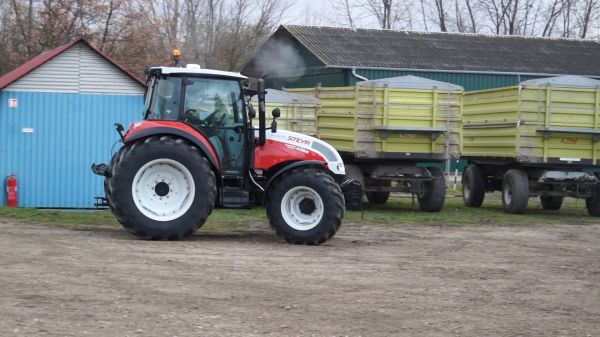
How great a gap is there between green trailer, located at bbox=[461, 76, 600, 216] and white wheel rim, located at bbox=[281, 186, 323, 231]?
25.8 feet

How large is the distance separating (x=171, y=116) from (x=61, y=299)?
5151 millimetres

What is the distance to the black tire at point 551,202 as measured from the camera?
22.2 meters

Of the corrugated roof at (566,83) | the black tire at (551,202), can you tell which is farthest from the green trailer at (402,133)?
the black tire at (551,202)

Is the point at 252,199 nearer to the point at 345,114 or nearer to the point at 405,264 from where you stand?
the point at 405,264

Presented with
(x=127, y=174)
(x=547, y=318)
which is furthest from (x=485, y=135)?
(x=547, y=318)

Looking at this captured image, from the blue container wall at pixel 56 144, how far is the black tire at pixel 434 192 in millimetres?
6435

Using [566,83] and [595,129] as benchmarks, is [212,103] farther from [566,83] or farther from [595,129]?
[595,129]

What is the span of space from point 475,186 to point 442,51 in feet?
45.8

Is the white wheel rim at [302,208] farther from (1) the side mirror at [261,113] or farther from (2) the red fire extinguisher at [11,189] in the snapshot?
(2) the red fire extinguisher at [11,189]

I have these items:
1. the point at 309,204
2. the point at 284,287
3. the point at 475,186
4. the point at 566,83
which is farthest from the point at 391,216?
the point at 284,287

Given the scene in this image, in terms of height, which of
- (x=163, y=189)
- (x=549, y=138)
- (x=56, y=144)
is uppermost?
(x=549, y=138)

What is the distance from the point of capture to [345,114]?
2041 centimetres

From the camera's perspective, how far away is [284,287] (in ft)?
31.3

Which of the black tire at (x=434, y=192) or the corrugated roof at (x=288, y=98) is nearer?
the black tire at (x=434, y=192)
